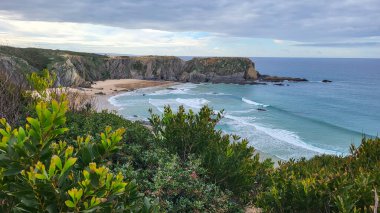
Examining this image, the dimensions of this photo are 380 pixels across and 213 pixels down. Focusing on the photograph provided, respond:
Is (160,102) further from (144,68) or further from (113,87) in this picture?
(144,68)

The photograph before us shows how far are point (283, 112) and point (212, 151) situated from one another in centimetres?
4623

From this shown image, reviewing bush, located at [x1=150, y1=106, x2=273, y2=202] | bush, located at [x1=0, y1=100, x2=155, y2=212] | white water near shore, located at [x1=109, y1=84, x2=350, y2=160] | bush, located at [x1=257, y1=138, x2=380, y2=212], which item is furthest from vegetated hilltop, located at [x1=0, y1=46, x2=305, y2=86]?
bush, located at [x1=0, y1=100, x2=155, y2=212]

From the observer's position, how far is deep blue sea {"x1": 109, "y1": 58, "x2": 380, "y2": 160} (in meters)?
35.0

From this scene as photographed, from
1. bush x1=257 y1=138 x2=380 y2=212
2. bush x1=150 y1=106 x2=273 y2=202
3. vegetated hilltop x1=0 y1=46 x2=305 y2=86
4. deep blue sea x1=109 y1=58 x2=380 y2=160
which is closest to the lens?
bush x1=257 y1=138 x2=380 y2=212

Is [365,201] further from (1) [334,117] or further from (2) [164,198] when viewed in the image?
(1) [334,117]

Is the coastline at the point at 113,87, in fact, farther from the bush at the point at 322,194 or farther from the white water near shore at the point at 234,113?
the bush at the point at 322,194

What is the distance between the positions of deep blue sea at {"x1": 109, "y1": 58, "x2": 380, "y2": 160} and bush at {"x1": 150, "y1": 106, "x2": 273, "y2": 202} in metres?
20.8

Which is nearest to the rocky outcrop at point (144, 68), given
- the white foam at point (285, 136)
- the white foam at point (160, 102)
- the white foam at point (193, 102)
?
the white foam at point (193, 102)

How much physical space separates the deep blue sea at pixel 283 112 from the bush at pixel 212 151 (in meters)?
20.8

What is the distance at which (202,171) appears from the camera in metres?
7.88

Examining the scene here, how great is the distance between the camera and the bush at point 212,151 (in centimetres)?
856

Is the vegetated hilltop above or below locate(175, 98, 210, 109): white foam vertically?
above

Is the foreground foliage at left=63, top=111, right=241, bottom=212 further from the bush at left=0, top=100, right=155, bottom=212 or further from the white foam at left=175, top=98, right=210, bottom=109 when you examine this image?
the white foam at left=175, top=98, right=210, bottom=109

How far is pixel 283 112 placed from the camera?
5309 cm
